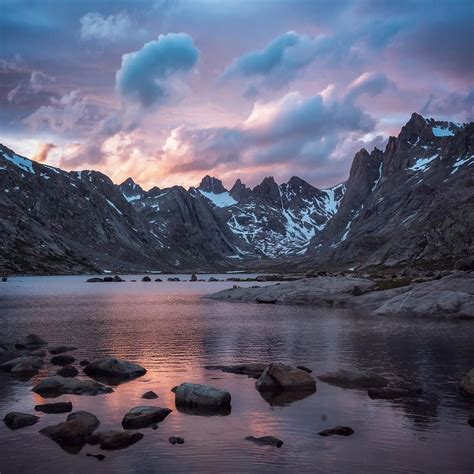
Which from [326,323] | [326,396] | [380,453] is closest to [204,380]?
[326,396]

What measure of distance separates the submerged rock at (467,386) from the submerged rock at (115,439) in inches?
743

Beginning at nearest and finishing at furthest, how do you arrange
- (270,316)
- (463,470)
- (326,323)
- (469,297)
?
(463,470) < (326,323) < (469,297) < (270,316)

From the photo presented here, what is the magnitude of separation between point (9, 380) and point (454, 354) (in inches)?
1349

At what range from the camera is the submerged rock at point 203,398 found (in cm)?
2977

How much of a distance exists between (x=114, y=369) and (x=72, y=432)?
14.0 m

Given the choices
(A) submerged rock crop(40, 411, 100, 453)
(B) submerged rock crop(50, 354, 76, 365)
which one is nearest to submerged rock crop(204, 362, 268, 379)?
(B) submerged rock crop(50, 354, 76, 365)

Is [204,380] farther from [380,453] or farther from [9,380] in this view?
[380,453]

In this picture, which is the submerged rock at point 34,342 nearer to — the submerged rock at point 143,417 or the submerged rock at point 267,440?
the submerged rock at point 143,417

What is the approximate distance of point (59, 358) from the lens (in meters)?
43.0

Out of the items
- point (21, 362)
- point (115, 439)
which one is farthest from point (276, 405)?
point (21, 362)

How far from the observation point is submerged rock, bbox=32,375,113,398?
32938 mm

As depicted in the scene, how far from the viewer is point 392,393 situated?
31.9 m

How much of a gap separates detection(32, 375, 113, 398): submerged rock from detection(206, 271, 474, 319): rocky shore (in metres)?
51.2

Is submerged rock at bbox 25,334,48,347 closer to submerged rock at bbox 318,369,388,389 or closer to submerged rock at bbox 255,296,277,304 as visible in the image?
submerged rock at bbox 318,369,388,389
